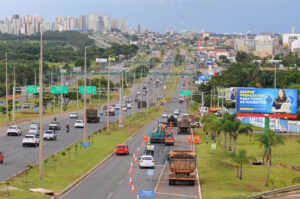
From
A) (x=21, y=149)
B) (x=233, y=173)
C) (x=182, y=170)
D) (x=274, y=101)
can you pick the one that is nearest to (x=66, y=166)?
(x=182, y=170)

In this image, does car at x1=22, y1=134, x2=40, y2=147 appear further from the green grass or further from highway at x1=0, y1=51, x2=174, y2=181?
the green grass

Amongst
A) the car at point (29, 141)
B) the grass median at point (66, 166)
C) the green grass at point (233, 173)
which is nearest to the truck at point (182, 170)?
the green grass at point (233, 173)

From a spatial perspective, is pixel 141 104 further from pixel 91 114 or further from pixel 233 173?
pixel 233 173

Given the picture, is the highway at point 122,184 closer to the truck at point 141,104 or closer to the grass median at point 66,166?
the grass median at point 66,166

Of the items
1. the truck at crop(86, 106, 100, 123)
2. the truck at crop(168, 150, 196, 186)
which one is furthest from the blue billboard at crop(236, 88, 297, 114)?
the truck at crop(86, 106, 100, 123)

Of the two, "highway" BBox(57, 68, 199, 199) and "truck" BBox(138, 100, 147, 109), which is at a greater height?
"truck" BBox(138, 100, 147, 109)

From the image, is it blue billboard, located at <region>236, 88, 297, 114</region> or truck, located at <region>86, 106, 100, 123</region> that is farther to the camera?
truck, located at <region>86, 106, 100, 123</region>

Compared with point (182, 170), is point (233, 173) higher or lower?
lower

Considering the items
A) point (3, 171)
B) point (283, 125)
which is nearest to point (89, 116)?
point (283, 125)

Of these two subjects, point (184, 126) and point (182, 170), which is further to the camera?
point (184, 126)
